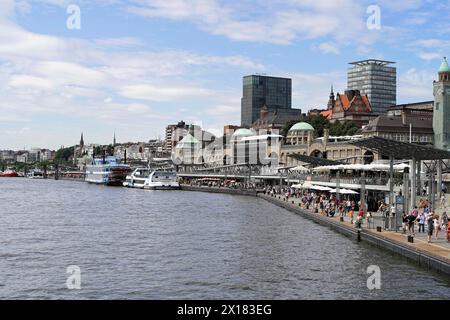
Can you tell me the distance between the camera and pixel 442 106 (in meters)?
140

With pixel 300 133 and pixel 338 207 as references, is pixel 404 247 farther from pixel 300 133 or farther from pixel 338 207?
pixel 300 133

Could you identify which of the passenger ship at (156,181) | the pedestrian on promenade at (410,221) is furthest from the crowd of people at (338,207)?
the passenger ship at (156,181)

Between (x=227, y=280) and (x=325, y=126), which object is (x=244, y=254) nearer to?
(x=227, y=280)

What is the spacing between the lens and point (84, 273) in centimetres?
3291

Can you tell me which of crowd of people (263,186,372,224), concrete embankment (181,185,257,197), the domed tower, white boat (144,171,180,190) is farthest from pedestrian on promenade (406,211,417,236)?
the domed tower

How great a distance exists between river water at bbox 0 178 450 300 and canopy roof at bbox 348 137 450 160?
295 inches

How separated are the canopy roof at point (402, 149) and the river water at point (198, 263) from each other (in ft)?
24.6

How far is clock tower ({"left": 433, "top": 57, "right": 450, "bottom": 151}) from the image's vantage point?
448 ft

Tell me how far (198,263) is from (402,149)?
19.4 m

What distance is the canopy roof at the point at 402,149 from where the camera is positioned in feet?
149

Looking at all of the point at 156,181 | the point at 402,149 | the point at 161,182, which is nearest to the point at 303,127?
the point at 161,182

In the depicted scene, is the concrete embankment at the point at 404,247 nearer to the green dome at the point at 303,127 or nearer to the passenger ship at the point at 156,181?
the passenger ship at the point at 156,181

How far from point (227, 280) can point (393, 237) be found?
13.8 meters

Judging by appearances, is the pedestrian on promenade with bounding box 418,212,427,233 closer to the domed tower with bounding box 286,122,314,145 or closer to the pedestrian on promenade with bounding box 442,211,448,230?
the pedestrian on promenade with bounding box 442,211,448,230
